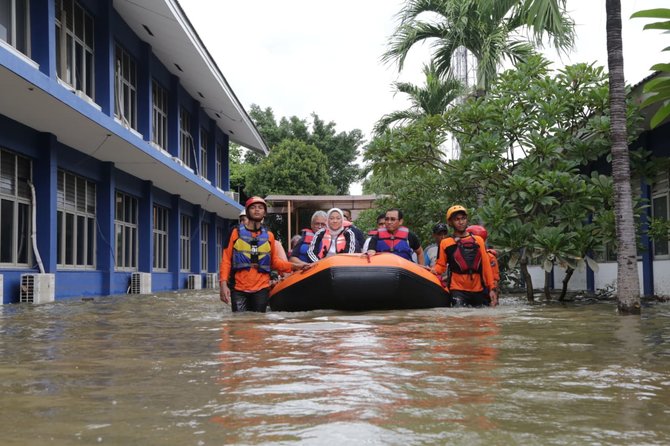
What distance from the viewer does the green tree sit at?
4281 cm

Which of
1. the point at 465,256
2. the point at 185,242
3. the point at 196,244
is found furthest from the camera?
the point at 196,244

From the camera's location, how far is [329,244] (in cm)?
1021

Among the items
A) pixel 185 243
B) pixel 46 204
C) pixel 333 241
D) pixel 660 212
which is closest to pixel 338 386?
pixel 333 241

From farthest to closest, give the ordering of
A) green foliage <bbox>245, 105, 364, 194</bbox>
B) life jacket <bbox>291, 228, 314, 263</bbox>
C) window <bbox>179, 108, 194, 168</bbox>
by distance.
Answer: green foliage <bbox>245, 105, 364, 194</bbox> → window <bbox>179, 108, 194, 168</bbox> → life jacket <bbox>291, 228, 314, 263</bbox>

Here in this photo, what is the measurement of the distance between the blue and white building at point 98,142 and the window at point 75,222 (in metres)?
0.03

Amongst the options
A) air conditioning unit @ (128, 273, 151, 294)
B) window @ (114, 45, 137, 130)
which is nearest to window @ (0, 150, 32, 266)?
window @ (114, 45, 137, 130)

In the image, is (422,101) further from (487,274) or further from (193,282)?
(487,274)

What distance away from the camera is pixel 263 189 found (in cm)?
4347

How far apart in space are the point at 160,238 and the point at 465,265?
14.1m

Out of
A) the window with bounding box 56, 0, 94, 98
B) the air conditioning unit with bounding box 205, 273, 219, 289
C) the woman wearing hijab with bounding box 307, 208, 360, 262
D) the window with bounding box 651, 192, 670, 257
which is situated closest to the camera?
the woman wearing hijab with bounding box 307, 208, 360, 262

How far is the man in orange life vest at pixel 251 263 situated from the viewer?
29.2 ft

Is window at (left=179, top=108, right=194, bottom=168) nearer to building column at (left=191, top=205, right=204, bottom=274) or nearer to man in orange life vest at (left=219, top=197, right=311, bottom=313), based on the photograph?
building column at (left=191, top=205, right=204, bottom=274)

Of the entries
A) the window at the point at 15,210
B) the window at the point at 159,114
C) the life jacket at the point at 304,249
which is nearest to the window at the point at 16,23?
the window at the point at 15,210

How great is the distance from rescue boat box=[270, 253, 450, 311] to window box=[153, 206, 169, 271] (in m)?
12.5
